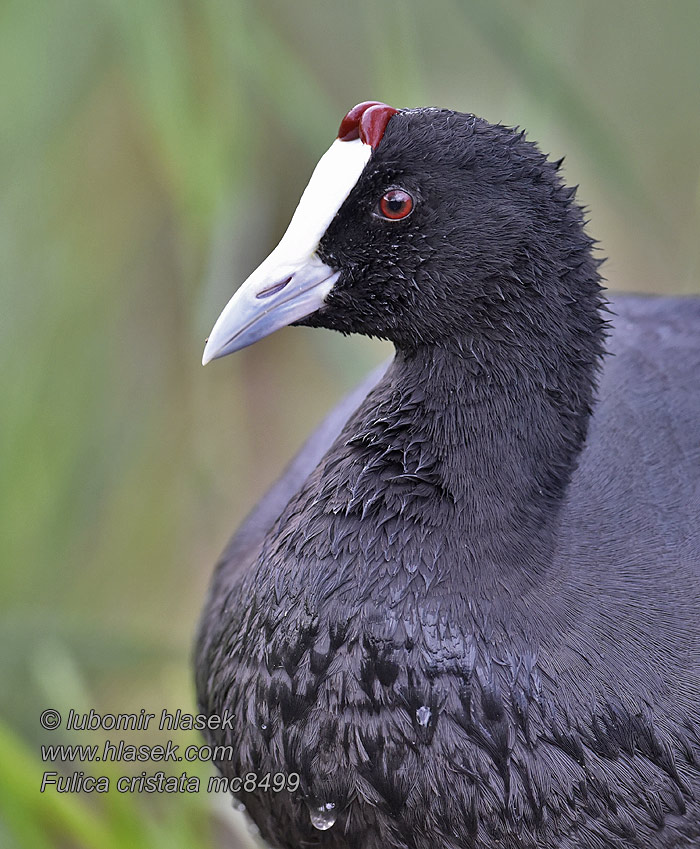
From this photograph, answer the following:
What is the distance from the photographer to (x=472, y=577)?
117 cm

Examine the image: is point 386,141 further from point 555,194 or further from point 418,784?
point 418,784

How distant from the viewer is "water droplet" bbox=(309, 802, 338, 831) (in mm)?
1188

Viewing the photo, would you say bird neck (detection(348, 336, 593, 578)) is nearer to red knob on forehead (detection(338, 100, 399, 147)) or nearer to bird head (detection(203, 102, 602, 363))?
bird head (detection(203, 102, 602, 363))

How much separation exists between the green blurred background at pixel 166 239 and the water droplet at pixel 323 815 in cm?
38

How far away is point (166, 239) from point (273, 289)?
5.27 feet

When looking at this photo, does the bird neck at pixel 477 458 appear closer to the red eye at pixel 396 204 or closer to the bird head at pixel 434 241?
the bird head at pixel 434 241

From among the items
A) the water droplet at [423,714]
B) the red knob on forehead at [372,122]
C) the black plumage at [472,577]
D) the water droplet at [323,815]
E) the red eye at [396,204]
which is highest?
the red knob on forehead at [372,122]

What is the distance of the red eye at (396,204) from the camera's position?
1180 mm

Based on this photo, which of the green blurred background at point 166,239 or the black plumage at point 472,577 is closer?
the black plumage at point 472,577

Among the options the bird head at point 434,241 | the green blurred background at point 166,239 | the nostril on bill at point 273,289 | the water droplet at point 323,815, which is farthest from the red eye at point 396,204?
the water droplet at point 323,815

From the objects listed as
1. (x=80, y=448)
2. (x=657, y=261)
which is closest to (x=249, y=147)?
(x=80, y=448)

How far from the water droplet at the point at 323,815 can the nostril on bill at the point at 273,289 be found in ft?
1.82

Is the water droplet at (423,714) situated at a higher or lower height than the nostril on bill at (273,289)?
lower

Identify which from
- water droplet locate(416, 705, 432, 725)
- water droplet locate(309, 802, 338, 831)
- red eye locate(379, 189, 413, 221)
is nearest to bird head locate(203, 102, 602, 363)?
red eye locate(379, 189, 413, 221)
